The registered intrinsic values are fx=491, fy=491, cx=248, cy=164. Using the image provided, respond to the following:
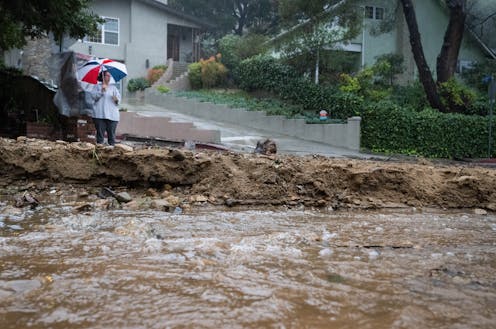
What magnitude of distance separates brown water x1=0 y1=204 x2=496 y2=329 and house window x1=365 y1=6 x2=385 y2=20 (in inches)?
849

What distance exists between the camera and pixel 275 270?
3.69m

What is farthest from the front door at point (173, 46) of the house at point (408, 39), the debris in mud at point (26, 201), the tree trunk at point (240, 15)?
the debris in mud at point (26, 201)

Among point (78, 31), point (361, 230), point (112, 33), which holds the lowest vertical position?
point (361, 230)

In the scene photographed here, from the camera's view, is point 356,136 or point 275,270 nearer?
point 275,270

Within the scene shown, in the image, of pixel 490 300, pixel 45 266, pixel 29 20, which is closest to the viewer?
pixel 490 300

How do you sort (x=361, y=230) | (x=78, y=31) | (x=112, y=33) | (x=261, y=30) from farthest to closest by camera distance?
(x=261, y=30) < (x=112, y=33) < (x=78, y=31) < (x=361, y=230)

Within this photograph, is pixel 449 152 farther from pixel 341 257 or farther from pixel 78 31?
pixel 341 257

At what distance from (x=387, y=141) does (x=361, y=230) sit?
40.8 ft

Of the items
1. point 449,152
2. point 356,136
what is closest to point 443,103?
point 449,152

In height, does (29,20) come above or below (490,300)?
above

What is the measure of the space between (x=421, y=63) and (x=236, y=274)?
57.4ft

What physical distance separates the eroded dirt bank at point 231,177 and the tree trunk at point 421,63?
40.4 feet

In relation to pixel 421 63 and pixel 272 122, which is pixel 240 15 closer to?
pixel 272 122

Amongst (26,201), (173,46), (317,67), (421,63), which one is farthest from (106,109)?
(173,46)
